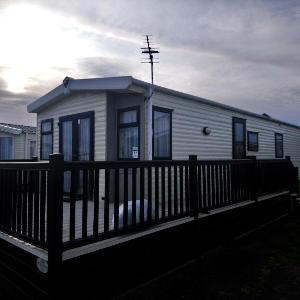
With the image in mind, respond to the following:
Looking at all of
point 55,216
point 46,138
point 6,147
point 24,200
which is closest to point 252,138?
point 46,138

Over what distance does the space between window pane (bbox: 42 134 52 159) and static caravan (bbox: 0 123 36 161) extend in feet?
26.6

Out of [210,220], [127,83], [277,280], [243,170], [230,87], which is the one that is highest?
[230,87]

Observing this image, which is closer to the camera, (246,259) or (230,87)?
(246,259)

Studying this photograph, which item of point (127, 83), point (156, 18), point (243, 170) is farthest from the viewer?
point (156, 18)

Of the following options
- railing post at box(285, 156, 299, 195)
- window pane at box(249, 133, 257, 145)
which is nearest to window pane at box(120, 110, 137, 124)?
railing post at box(285, 156, 299, 195)

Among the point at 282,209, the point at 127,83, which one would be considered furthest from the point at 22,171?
the point at 282,209

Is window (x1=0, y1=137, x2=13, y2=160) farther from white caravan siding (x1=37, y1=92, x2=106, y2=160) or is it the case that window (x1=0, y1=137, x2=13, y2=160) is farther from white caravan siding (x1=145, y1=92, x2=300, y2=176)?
white caravan siding (x1=145, y1=92, x2=300, y2=176)

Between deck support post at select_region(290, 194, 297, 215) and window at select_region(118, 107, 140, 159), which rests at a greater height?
window at select_region(118, 107, 140, 159)

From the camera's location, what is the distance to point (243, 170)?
221 inches

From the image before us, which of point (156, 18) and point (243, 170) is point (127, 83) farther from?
point (243, 170)

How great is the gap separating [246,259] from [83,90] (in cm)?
515

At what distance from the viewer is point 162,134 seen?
744 centimetres

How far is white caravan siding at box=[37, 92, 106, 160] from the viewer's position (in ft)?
23.6

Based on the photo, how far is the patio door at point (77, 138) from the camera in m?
7.43
